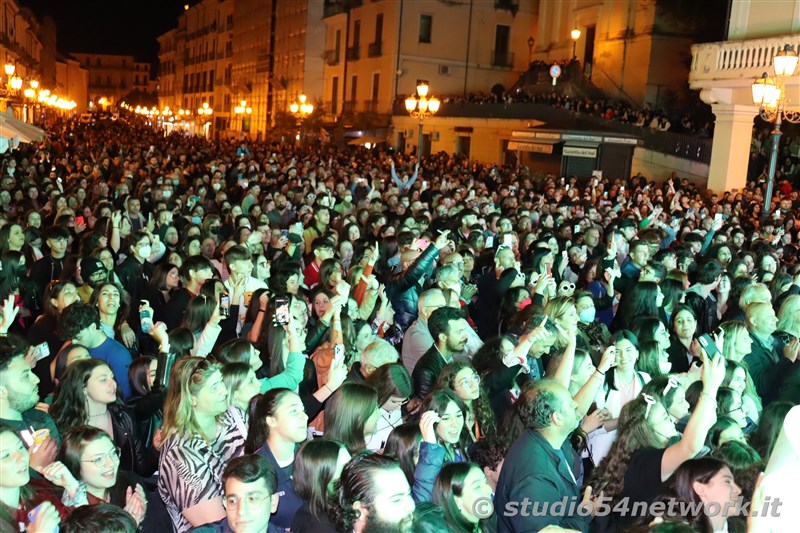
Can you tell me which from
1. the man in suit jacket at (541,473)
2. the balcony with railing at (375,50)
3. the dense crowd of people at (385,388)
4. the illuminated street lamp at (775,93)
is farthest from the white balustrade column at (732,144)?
the balcony with railing at (375,50)

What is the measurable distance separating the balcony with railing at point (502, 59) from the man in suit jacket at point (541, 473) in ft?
136

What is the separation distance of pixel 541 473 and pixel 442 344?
185 centimetres

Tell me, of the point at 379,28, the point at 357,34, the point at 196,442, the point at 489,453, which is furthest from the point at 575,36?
the point at 196,442

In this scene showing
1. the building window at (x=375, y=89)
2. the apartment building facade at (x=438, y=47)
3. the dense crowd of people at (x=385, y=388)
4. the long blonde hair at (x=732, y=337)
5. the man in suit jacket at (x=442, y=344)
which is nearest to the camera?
the dense crowd of people at (x=385, y=388)

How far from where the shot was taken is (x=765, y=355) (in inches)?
258

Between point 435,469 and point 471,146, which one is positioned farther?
point 471,146

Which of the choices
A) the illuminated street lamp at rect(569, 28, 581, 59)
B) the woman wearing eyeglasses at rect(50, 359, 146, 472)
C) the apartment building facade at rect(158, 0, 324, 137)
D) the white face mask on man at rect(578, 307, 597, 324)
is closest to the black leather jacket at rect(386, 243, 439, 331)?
the white face mask on man at rect(578, 307, 597, 324)

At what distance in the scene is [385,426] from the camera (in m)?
4.96

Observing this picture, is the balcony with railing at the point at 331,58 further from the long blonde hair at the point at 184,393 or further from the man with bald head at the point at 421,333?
the long blonde hair at the point at 184,393

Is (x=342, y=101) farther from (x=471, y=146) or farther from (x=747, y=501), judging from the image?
(x=747, y=501)

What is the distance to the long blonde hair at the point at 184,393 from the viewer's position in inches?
167

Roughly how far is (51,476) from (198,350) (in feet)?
7.54

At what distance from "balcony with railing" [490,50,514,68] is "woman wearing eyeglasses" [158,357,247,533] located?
136 feet

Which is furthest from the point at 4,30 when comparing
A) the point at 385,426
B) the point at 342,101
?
the point at 385,426
